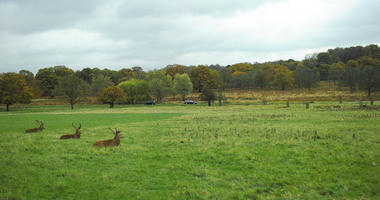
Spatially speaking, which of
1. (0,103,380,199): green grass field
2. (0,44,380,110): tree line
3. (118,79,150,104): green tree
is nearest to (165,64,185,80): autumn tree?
(0,44,380,110): tree line

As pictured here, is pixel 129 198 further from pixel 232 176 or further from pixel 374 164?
pixel 374 164

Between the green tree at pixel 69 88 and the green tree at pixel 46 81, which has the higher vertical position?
the green tree at pixel 46 81

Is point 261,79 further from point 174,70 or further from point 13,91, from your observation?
point 13,91

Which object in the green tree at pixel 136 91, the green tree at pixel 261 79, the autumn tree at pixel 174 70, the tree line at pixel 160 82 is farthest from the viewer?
the autumn tree at pixel 174 70

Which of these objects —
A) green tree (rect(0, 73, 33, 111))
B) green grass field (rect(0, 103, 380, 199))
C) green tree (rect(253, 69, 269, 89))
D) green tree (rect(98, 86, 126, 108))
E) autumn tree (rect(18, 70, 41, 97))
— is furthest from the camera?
green tree (rect(253, 69, 269, 89))

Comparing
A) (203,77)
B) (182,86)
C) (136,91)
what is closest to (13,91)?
(136,91)

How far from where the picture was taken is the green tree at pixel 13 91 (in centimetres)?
6371

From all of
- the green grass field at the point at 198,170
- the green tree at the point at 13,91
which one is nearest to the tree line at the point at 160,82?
the green tree at the point at 13,91

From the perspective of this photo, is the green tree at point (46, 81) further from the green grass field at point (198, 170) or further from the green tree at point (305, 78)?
the green grass field at point (198, 170)

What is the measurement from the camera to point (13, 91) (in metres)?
65.1

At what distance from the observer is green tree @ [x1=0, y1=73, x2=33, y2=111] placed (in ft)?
209

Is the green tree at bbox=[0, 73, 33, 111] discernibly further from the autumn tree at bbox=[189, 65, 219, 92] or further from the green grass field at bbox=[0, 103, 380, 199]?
the autumn tree at bbox=[189, 65, 219, 92]

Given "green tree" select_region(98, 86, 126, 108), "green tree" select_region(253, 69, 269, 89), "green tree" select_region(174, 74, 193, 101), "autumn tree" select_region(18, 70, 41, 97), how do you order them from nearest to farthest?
"green tree" select_region(98, 86, 126, 108), "green tree" select_region(174, 74, 193, 101), "autumn tree" select_region(18, 70, 41, 97), "green tree" select_region(253, 69, 269, 89)

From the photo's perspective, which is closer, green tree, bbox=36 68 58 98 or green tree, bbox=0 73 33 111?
green tree, bbox=0 73 33 111
